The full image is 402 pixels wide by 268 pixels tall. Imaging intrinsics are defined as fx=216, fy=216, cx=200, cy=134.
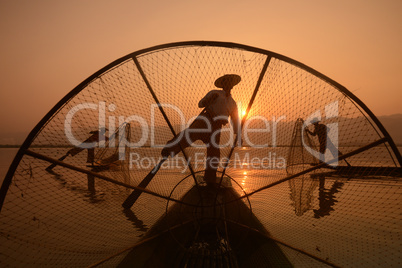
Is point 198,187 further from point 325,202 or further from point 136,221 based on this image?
point 325,202

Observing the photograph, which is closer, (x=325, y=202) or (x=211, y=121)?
(x=211, y=121)

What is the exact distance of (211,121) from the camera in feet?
11.3

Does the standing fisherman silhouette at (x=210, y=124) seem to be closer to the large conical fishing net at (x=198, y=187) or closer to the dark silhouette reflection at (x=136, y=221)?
the large conical fishing net at (x=198, y=187)

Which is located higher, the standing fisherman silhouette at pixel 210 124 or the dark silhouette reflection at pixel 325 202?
the standing fisherman silhouette at pixel 210 124

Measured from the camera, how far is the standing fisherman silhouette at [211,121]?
328cm

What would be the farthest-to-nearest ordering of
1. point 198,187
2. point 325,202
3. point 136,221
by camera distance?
point 325,202 < point 136,221 < point 198,187

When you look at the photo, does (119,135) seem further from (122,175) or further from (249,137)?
(249,137)

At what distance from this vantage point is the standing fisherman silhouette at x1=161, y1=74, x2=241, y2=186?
3.28 meters

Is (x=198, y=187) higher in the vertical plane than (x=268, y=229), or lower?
higher

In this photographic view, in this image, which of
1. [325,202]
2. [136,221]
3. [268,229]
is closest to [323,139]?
[268,229]

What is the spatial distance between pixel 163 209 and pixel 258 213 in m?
1.68

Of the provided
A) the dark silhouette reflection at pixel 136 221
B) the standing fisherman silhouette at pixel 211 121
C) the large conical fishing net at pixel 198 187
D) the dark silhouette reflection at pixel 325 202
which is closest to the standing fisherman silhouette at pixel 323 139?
the large conical fishing net at pixel 198 187

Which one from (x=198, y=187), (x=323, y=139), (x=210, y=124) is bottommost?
(x=198, y=187)

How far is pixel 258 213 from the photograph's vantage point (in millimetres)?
3846
